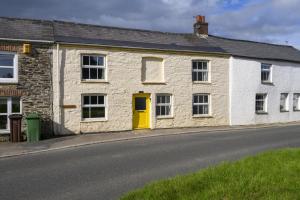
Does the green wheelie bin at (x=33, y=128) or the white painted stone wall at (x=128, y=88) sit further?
the white painted stone wall at (x=128, y=88)

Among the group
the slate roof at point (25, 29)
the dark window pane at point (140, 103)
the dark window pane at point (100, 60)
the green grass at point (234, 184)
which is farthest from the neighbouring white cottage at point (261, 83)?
the green grass at point (234, 184)

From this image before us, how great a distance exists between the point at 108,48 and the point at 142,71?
2593 mm

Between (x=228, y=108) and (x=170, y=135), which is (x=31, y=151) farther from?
(x=228, y=108)

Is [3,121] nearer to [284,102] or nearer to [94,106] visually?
[94,106]

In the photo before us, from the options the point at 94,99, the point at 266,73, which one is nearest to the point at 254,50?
the point at 266,73

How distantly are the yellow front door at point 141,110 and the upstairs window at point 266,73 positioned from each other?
33.9 feet

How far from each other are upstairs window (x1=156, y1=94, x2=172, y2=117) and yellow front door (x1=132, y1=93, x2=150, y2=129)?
0.72m

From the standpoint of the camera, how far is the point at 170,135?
19297 mm

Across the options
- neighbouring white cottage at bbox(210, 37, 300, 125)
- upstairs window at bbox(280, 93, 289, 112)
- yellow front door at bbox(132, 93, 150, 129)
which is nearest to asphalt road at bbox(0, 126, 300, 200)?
yellow front door at bbox(132, 93, 150, 129)

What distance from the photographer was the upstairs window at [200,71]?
78.4 ft

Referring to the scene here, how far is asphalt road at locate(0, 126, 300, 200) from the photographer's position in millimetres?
7859

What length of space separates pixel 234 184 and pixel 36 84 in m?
14.1

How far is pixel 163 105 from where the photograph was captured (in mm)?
22672

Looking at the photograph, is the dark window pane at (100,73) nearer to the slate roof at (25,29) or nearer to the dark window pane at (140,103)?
the dark window pane at (140,103)
